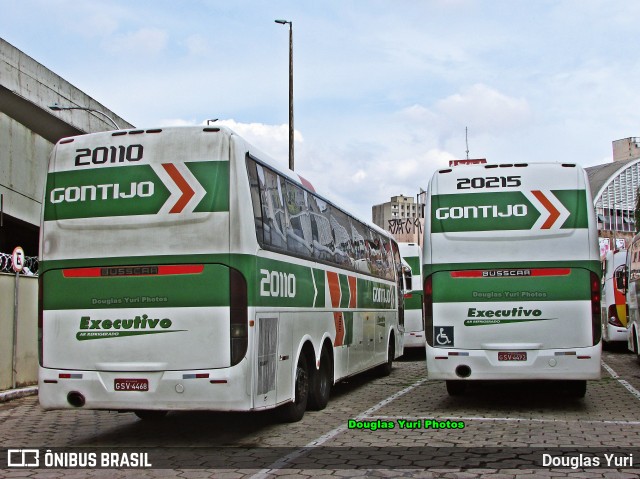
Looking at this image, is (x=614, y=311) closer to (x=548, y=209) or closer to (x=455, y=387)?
(x=455, y=387)

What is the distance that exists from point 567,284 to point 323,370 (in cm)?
360

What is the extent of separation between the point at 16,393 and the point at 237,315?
7263mm

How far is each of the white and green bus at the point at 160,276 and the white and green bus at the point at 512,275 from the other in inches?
112

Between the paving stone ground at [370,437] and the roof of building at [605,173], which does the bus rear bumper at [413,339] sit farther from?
the roof of building at [605,173]

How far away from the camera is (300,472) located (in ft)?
23.2

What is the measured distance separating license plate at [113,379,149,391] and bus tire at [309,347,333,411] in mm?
3160

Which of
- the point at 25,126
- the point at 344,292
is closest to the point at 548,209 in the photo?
the point at 344,292

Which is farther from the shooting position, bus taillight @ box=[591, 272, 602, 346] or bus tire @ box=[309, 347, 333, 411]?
bus tire @ box=[309, 347, 333, 411]

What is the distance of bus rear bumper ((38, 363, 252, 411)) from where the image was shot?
26.7ft

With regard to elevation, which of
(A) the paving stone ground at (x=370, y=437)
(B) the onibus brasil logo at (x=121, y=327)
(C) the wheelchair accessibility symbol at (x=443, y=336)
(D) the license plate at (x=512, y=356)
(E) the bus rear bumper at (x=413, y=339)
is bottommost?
(A) the paving stone ground at (x=370, y=437)

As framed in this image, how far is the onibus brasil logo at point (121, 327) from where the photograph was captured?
8.34 metres

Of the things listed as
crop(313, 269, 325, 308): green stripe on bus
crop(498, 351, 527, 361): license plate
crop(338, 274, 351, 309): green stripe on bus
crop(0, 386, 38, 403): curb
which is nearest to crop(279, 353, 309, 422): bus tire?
crop(313, 269, 325, 308): green stripe on bus

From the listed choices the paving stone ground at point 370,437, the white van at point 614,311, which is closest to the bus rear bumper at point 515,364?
the paving stone ground at point 370,437

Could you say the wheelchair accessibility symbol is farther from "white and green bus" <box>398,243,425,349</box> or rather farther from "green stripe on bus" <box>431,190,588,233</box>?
"white and green bus" <box>398,243,425,349</box>
